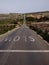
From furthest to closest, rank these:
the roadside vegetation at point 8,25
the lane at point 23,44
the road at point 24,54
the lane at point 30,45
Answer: the roadside vegetation at point 8,25 → the lane at point 23,44 → the lane at point 30,45 → the road at point 24,54

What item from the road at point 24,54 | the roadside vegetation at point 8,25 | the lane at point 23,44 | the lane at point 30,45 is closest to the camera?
the road at point 24,54

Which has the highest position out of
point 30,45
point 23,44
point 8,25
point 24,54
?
point 24,54

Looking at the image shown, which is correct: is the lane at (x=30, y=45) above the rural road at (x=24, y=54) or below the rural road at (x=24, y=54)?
below

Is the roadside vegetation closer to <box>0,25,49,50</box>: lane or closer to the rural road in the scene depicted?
<box>0,25,49,50</box>: lane

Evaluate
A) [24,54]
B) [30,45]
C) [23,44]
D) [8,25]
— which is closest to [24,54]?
[24,54]

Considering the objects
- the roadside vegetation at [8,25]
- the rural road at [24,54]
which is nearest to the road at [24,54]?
the rural road at [24,54]

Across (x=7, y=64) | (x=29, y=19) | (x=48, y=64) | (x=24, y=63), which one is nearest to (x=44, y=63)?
(x=48, y=64)

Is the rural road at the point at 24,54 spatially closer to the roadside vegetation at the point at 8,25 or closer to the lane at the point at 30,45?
the lane at the point at 30,45

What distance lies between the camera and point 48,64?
11.3 meters

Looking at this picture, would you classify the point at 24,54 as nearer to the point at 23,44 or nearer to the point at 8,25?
the point at 23,44

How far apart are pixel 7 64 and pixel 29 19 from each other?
17800cm

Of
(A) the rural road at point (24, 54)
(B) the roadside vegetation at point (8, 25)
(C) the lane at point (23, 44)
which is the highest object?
(A) the rural road at point (24, 54)

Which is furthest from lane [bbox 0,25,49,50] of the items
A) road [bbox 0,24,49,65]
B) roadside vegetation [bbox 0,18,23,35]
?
roadside vegetation [bbox 0,18,23,35]

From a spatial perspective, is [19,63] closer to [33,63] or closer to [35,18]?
[33,63]
